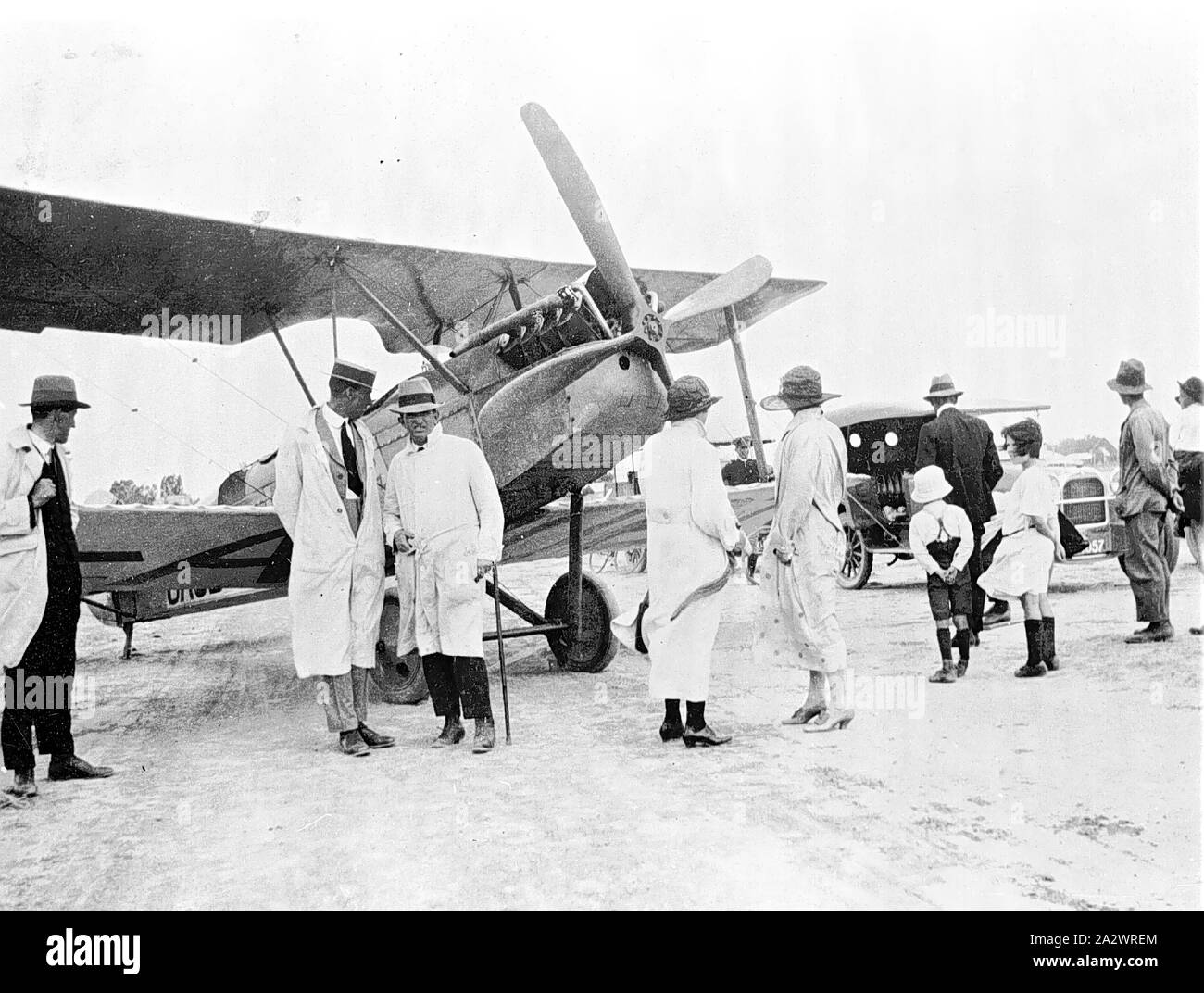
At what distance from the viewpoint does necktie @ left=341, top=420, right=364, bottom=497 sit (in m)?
5.20

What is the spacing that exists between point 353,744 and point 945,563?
13.0ft

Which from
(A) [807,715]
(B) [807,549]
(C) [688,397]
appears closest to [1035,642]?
(A) [807,715]

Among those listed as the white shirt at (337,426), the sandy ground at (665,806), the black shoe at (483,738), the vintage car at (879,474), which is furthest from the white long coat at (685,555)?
the vintage car at (879,474)

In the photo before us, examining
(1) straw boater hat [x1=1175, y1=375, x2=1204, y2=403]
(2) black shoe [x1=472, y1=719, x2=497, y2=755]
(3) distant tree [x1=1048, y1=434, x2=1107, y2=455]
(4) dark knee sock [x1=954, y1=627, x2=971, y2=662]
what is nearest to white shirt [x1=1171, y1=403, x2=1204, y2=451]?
(1) straw boater hat [x1=1175, y1=375, x2=1204, y2=403]

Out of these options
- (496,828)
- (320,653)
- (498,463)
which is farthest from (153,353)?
(496,828)

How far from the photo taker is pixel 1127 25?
14.2ft

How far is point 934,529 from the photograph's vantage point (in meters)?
6.21

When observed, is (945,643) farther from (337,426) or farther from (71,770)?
(71,770)

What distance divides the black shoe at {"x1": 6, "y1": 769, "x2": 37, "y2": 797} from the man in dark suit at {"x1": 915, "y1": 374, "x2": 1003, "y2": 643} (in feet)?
20.5

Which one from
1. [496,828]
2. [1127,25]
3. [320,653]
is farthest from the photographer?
[320,653]

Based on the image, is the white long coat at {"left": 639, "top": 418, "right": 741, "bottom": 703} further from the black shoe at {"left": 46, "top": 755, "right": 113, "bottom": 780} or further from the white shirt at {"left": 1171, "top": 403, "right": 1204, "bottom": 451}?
the white shirt at {"left": 1171, "top": 403, "right": 1204, "bottom": 451}

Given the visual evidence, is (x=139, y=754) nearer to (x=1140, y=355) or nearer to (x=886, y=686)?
(x=886, y=686)

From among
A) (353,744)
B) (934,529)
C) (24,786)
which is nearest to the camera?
(24,786)
